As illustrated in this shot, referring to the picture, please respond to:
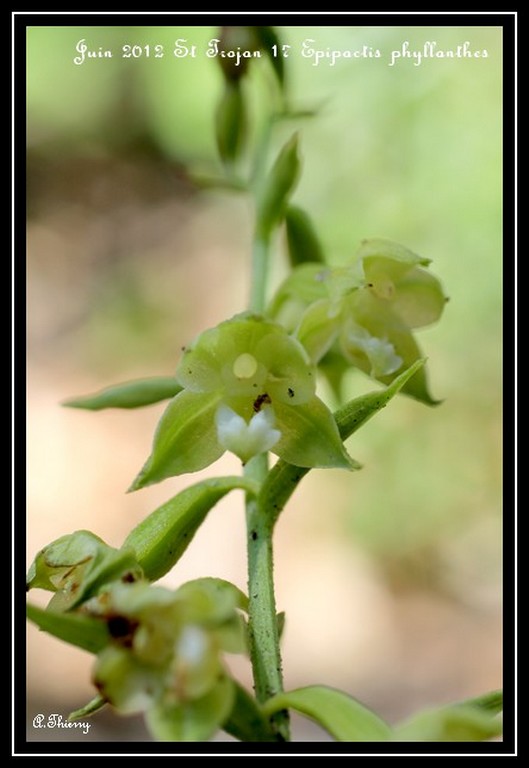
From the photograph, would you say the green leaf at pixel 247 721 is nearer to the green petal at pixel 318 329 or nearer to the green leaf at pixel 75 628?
→ the green leaf at pixel 75 628

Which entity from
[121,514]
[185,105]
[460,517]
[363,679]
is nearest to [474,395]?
[460,517]

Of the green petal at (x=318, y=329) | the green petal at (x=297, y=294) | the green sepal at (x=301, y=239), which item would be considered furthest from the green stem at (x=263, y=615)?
the green sepal at (x=301, y=239)

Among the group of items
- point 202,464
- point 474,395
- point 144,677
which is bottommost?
point 144,677

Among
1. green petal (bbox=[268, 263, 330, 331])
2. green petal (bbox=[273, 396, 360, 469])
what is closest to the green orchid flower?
green petal (bbox=[273, 396, 360, 469])

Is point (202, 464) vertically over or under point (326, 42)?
under

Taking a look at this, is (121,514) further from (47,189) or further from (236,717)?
(236,717)

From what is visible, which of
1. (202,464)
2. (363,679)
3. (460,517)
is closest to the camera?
(202,464)
